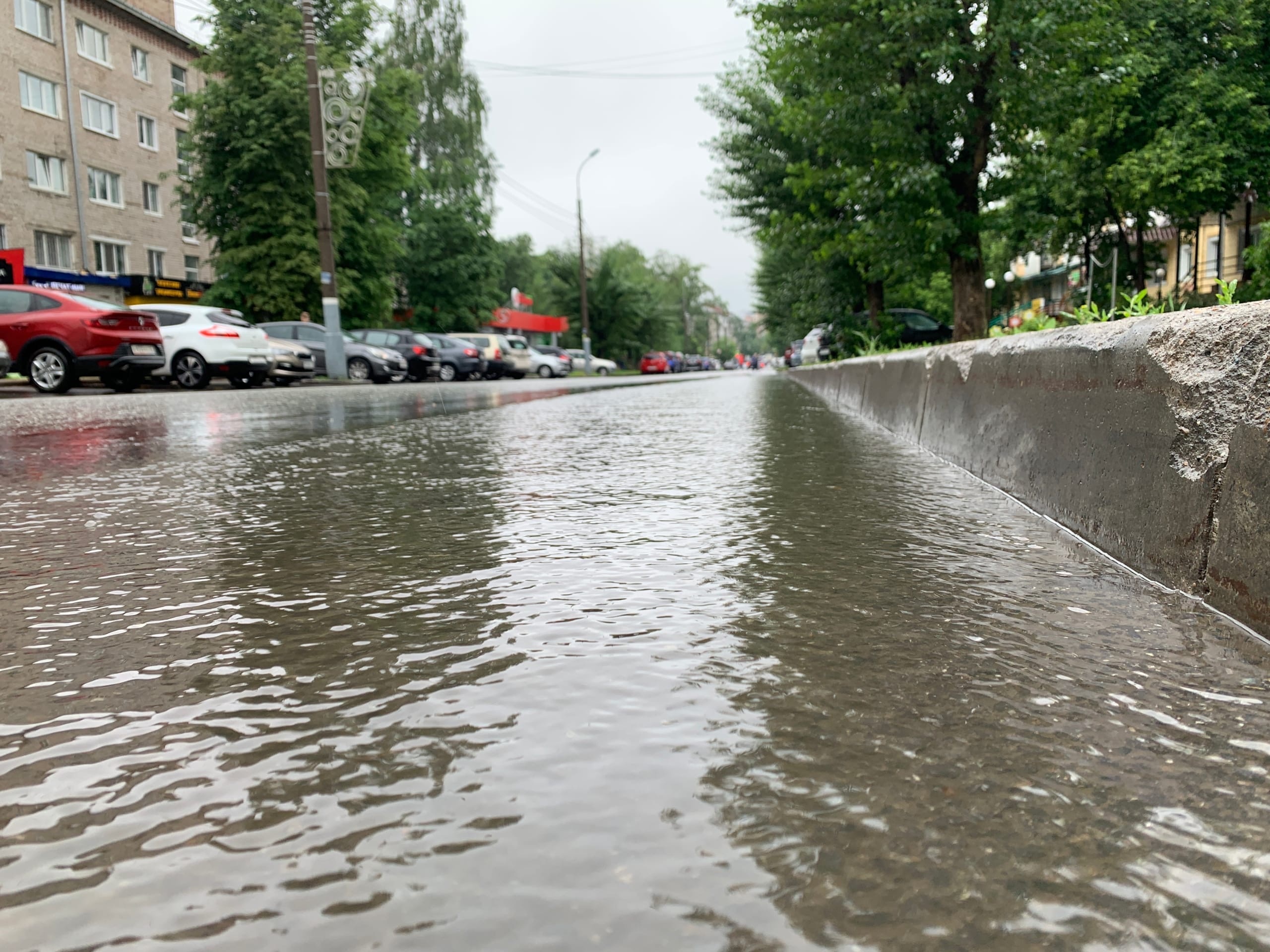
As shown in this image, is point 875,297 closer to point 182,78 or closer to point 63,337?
point 63,337

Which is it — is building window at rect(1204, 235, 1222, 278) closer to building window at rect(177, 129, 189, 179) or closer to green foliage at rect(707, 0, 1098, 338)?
green foliage at rect(707, 0, 1098, 338)

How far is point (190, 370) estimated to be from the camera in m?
19.4

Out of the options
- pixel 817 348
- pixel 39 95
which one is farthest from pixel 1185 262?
pixel 39 95

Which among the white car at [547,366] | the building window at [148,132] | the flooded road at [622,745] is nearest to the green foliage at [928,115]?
the flooded road at [622,745]

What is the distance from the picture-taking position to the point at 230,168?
103 feet

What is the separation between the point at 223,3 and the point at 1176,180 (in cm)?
2883

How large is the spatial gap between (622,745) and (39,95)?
3924 centimetres

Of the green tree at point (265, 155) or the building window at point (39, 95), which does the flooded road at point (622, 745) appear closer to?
the green tree at point (265, 155)

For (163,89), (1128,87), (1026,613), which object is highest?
(163,89)

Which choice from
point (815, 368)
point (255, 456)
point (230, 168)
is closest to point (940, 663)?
point (255, 456)

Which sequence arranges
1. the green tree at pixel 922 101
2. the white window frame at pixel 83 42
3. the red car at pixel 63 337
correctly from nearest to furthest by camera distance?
1. the green tree at pixel 922 101
2. the red car at pixel 63 337
3. the white window frame at pixel 83 42

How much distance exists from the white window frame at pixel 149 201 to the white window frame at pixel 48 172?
3.65m

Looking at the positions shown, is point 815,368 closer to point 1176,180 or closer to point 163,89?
point 1176,180

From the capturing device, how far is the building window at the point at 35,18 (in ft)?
105
